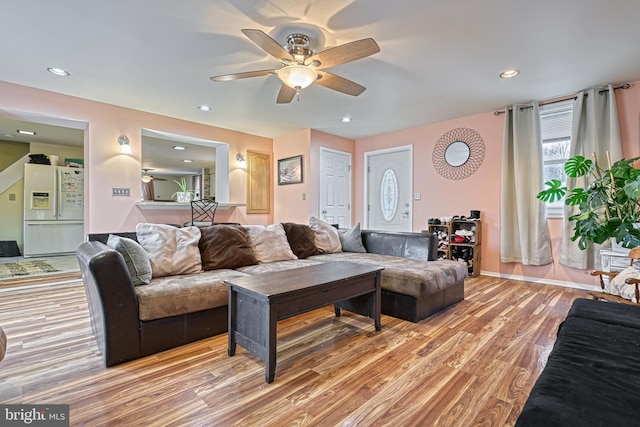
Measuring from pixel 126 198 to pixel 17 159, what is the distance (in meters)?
4.45

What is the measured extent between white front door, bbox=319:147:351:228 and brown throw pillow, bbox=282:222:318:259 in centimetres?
198

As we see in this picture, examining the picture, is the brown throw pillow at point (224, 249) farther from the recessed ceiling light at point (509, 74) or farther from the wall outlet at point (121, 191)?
the recessed ceiling light at point (509, 74)

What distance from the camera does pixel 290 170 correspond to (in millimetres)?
5789

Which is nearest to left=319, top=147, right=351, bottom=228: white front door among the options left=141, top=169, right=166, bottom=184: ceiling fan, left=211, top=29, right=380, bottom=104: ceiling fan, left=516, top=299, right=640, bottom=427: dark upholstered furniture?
left=211, top=29, right=380, bottom=104: ceiling fan

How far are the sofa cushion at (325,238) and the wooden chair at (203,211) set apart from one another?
6.43 feet

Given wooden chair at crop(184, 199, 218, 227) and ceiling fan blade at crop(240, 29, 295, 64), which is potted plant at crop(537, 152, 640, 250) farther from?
wooden chair at crop(184, 199, 218, 227)

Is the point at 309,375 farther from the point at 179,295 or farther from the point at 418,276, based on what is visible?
the point at 418,276

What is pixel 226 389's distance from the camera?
5.30ft

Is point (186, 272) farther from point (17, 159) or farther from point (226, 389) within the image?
point (17, 159)

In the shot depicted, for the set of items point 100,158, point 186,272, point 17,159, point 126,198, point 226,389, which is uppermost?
point 17,159

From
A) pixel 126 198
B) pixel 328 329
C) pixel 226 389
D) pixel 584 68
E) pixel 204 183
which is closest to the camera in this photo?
pixel 226 389

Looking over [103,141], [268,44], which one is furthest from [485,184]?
[103,141]

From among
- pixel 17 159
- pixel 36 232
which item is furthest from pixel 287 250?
pixel 17 159

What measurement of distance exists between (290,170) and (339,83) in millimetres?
3099
